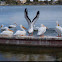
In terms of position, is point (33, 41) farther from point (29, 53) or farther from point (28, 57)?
point (28, 57)

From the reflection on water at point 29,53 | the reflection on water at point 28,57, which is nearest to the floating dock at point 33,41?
the reflection on water at point 29,53

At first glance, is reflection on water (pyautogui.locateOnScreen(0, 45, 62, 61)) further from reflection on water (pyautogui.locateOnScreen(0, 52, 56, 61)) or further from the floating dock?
the floating dock

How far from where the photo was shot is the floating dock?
A: 1627cm

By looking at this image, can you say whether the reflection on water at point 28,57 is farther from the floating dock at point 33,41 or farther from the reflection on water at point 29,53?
the floating dock at point 33,41

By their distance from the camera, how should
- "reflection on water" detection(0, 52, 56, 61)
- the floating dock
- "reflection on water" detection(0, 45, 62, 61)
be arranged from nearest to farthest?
"reflection on water" detection(0, 52, 56, 61)
"reflection on water" detection(0, 45, 62, 61)
the floating dock

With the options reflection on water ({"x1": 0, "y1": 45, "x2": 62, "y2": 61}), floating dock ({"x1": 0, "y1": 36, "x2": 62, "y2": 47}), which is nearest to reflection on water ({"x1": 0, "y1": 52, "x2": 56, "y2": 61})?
reflection on water ({"x1": 0, "y1": 45, "x2": 62, "y2": 61})

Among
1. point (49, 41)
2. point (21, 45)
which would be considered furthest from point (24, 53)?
point (49, 41)

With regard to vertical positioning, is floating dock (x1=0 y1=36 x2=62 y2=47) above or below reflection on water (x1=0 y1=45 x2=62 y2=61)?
above

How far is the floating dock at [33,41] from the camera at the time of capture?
16266mm

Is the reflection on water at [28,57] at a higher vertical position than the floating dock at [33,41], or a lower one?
lower

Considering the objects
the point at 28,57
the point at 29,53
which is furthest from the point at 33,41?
the point at 28,57

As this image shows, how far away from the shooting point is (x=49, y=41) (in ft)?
53.5

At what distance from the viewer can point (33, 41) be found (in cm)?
1642

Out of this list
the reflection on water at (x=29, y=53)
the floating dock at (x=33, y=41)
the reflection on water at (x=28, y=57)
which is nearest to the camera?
the reflection on water at (x=28, y=57)
